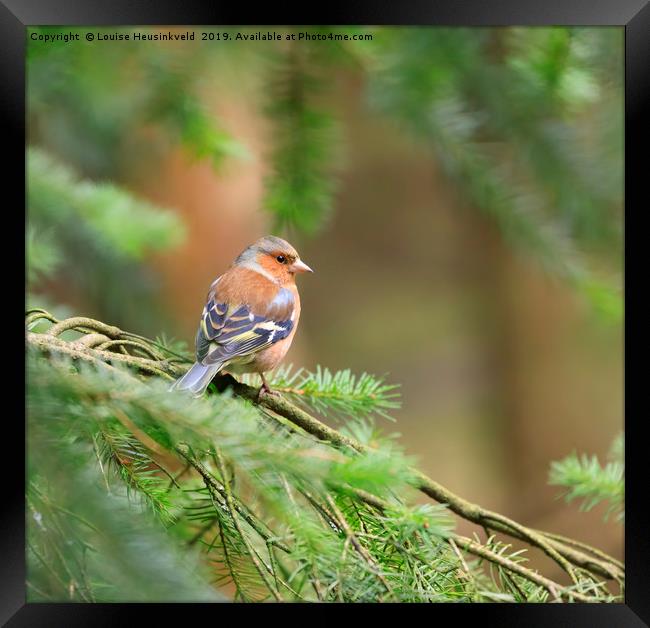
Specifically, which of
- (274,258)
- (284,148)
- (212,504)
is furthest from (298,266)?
(212,504)

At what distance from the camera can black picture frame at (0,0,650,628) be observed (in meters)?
1.21

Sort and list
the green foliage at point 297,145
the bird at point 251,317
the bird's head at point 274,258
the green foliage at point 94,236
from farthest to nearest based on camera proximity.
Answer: the bird's head at point 274,258 → the green foliage at point 94,236 → the green foliage at point 297,145 → the bird at point 251,317

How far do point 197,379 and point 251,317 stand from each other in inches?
18.1

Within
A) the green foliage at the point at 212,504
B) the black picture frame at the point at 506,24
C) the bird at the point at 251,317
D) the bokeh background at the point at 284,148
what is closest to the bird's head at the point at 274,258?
the bird at the point at 251,317

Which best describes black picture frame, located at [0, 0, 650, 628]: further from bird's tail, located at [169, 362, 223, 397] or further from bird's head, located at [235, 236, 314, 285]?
bird's head, located at [235, 236, 314, 285]

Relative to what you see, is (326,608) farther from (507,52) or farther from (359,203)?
(359,203)

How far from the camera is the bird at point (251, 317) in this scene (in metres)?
1.53

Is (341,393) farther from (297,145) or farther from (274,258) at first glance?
(274,258)

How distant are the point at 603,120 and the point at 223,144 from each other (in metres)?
0.96

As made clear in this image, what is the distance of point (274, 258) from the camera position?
2.10 m

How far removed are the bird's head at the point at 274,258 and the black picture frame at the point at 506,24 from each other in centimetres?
88

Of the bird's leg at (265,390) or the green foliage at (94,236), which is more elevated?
the green foliage at (94,236)

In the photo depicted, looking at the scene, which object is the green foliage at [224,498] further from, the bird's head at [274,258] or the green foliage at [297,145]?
the bird's head at [274,258]

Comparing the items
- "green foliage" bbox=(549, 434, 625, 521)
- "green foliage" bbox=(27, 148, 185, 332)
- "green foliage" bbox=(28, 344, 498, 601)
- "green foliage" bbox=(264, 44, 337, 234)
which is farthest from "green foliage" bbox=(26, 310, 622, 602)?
"green foliage" bbox=(27, 148, 185, 332)
